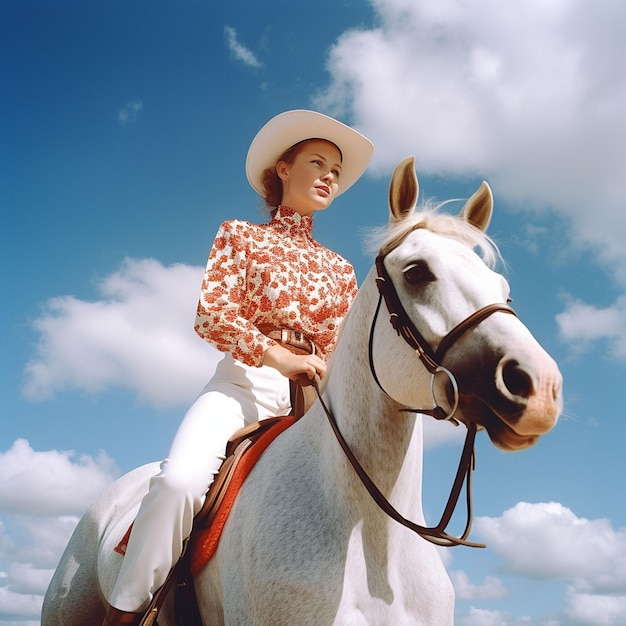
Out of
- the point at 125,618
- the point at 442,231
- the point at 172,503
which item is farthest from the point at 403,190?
the point at 125,618

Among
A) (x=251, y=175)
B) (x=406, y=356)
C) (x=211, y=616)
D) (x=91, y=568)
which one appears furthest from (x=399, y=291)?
(x=91, y=568)

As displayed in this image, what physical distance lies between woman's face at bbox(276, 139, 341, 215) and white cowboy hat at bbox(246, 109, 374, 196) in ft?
0.32

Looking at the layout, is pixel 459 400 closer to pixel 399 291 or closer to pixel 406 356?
pixel 406 356

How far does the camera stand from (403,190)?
11.1ft

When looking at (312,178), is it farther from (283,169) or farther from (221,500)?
(221,500)

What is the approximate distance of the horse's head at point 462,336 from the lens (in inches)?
92.1

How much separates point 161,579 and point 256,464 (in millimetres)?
845

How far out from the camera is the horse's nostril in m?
2.32

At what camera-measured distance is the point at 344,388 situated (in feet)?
10.5

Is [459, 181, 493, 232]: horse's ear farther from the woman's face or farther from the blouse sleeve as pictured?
the blouse sleeve

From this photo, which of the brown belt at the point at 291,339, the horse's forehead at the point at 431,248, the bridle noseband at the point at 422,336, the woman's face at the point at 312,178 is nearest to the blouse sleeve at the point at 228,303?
the brown belt at the point at 291,339

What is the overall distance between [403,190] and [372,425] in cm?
132

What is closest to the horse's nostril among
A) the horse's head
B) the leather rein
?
the horse's head

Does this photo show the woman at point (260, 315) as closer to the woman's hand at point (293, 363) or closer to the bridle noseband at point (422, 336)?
the woman's hand at point (293, 363)
